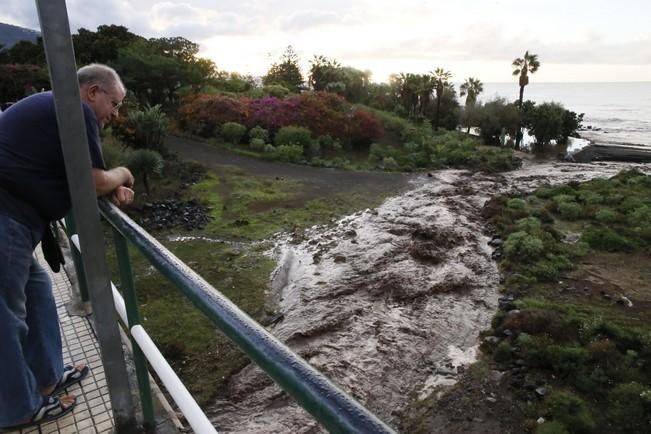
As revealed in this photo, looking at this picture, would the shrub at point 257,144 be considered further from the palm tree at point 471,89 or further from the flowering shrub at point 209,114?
the palm tree at point 471,89

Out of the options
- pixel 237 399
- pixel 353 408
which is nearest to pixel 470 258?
pixel 237 399

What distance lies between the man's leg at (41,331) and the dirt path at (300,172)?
1272cm

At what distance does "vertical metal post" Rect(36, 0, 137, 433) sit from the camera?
108cm

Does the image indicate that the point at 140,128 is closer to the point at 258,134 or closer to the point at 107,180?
the point at 258,134

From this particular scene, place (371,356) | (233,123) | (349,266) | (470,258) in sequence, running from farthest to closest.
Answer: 1. (233,123)
2. (470,258)
3. (349,266)
4. (371,356)

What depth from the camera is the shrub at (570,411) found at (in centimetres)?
538

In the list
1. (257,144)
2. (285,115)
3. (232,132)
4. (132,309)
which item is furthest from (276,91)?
(132,309)

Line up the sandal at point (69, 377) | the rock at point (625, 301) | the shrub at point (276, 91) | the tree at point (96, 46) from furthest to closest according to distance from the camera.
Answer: the shrub at point (276, 91) < the tree at point (96, 46) < the rock at point (625, 301) < the sandal at point (69, 377)

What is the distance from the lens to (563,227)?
42.8ft

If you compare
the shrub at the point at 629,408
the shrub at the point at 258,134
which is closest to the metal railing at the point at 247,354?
the shrub at the point at 629,408

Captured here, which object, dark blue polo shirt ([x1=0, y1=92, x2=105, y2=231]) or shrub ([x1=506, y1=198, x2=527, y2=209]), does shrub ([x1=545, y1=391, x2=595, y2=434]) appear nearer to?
dark blue polo shirt ([x1=0, y1=92, x2=105, y2=231])

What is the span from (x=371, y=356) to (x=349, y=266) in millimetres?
3063

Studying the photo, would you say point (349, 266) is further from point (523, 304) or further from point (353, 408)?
point (353, 408)

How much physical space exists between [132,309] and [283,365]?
1109 mm
